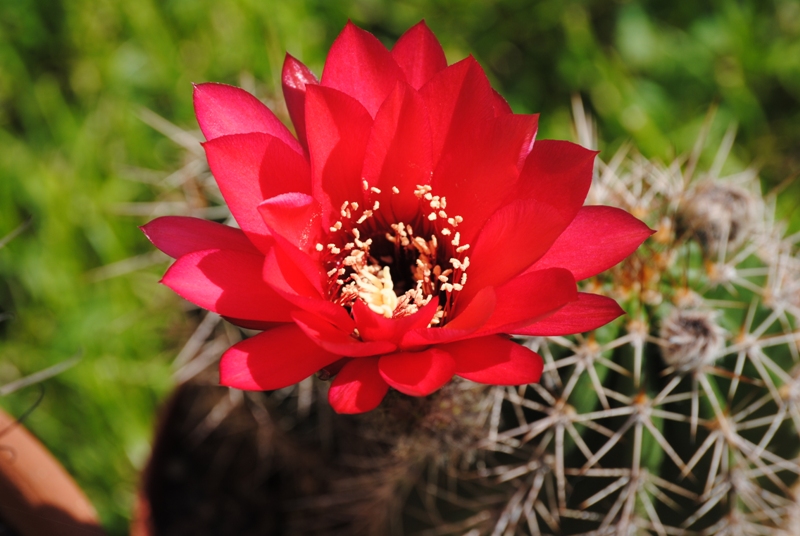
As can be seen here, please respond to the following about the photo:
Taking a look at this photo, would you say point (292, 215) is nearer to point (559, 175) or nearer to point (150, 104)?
point (559, 175)

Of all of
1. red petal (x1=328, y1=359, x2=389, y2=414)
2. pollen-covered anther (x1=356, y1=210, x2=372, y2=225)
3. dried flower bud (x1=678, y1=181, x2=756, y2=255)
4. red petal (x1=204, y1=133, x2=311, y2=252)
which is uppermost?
red petal (x1=204, y1=133, x2=311, y2=252)

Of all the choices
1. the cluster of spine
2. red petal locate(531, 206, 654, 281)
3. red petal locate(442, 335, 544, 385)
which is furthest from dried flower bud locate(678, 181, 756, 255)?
red petal locate(442, 335, 544, 385)

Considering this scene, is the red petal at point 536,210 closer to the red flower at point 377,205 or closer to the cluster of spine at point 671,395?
the red flower at point 377,205

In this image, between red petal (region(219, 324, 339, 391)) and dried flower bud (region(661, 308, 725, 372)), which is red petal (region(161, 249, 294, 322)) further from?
dried flower bud (region(661, 308, 725, 372))

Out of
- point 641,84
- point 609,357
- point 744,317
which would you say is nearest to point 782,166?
point 641,84

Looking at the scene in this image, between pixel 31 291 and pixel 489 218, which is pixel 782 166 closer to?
pixel 489 218

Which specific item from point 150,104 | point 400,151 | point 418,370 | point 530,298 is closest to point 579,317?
point 530,298
